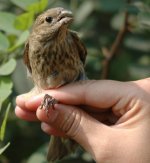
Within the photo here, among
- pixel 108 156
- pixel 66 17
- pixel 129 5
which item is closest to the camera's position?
pixel 108 156

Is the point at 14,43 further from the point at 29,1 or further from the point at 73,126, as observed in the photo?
the point at 73,126

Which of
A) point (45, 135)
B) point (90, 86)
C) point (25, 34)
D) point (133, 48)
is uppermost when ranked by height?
point (25, 34)

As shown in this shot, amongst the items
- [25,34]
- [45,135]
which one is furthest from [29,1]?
[45,135]

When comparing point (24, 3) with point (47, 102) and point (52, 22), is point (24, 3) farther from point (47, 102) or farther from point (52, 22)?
point (47, 102)

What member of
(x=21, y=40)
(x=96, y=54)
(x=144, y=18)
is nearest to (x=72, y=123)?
(x=21, y=40)

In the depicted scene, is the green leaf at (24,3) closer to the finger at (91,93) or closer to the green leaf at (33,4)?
the green leaf at (33,4)

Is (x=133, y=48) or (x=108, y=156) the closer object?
(x=108, y=156)
